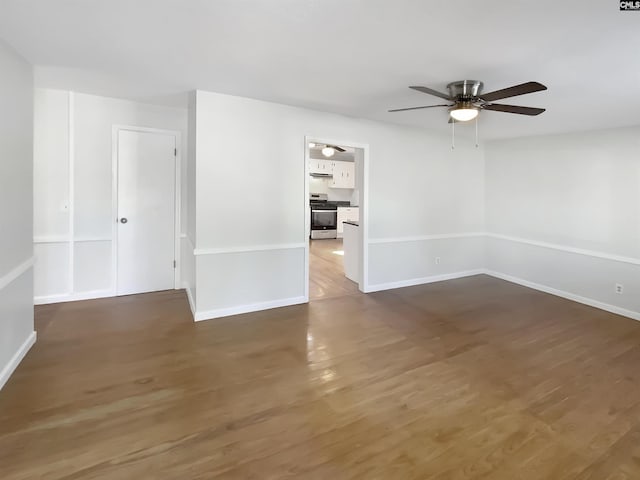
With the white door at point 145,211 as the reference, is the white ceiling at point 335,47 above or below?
above

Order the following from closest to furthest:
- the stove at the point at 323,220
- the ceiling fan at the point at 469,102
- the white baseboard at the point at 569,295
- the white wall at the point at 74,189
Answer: the ceiling fan at the point at 469,102 → the white wall at the point at 74,189 → the white baseboard at the point at 569,295 → the stove at the point at 323,220

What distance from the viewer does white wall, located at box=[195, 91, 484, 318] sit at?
11.2ft

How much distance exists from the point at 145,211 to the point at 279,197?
1826 mm

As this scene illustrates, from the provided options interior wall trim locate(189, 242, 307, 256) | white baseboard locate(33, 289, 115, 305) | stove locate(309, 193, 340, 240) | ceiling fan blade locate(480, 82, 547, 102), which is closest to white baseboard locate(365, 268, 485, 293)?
interior wall trim locate(189, 242, 307, 256)

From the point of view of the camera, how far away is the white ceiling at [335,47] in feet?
5.75

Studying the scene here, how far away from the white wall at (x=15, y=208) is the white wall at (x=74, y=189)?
1.17m

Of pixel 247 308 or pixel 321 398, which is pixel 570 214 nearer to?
pixel 321 398

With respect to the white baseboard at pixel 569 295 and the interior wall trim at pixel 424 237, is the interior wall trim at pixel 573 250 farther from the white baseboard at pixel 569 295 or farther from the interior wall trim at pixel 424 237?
the white baseboard at pixel 569 295

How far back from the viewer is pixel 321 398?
223 centimetres

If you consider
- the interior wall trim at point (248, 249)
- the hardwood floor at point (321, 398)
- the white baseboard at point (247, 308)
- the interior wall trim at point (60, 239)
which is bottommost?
the hardwood floor at point (321, 398)

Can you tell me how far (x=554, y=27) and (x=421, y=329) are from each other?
2.63m

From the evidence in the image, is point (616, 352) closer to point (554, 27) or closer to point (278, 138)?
point (554, 27)

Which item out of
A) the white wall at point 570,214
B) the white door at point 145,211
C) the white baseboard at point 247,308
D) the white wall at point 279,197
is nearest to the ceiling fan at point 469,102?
the white wall at point 279,197

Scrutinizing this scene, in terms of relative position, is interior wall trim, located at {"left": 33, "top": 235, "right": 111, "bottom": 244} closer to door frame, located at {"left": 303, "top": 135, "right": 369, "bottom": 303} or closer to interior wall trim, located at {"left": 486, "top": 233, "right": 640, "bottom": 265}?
door frame, located at {"left": 303, "top": 135, "right": 369, "bottom": 303}
